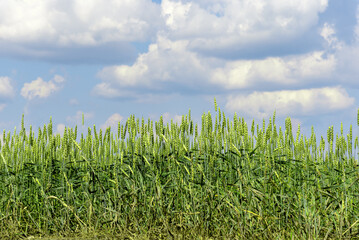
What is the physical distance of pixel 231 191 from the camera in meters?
4.22

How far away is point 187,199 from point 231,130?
883 mm

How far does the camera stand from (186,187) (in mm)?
4262

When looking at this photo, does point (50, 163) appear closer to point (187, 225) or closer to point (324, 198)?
point (187, 225)

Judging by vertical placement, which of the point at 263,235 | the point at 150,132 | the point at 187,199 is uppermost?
the point at 150,132

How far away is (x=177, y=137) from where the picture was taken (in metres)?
4.89

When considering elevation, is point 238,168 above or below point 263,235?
above

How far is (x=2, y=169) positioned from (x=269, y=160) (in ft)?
11.7

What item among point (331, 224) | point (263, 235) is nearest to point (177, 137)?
point (263, 235)

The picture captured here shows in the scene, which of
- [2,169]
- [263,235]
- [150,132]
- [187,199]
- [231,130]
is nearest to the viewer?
[263,235]

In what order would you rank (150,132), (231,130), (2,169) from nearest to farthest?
(231,130), (150,132), (2,169)

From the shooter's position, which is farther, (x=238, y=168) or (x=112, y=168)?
(x=112, y=168)

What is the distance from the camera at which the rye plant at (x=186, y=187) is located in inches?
163

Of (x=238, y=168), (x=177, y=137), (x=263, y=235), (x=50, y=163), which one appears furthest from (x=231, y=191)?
(x=50, y=163)

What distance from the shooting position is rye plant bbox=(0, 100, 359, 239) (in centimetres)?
413
